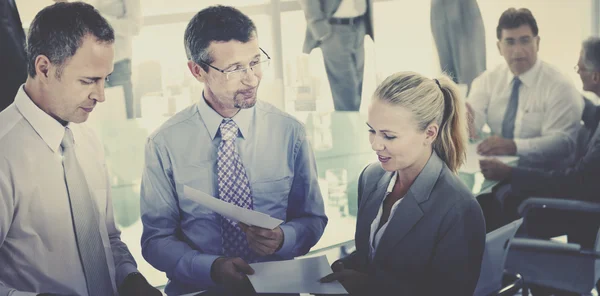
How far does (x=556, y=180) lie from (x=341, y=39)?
5.72 feet

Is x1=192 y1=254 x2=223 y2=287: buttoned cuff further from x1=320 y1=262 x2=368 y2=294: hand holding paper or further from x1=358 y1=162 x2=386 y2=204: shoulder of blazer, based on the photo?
x1=358 y1=162 x2=386 y2=204: shoulder of blazer

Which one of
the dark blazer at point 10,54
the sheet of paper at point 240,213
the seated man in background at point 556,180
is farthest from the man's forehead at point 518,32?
the dark blazer at point 10,54

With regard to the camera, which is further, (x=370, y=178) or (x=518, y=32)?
(x=518, y=32)

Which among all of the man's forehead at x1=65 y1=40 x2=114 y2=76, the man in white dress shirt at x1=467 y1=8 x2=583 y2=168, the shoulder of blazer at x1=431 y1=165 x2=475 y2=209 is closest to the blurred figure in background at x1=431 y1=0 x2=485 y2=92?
the man in white dress shirt at x1=467 y1=8 x2=583 y2=168

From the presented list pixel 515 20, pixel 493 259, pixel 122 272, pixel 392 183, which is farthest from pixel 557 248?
pixel 122 272

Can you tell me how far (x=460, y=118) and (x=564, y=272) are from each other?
143 centimetres

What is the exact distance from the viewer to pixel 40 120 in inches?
67.8

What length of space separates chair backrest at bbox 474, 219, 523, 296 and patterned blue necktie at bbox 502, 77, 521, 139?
1607 mm

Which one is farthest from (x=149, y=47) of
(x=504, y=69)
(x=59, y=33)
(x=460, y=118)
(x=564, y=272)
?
(x=504, y=69)

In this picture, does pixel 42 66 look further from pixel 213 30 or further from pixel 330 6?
pixel 330 6

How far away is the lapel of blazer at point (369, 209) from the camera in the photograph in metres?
2.09

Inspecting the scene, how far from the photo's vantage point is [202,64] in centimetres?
202

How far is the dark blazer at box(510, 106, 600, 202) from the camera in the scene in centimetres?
362

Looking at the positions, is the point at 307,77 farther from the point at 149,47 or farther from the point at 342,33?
the point at 149,47
